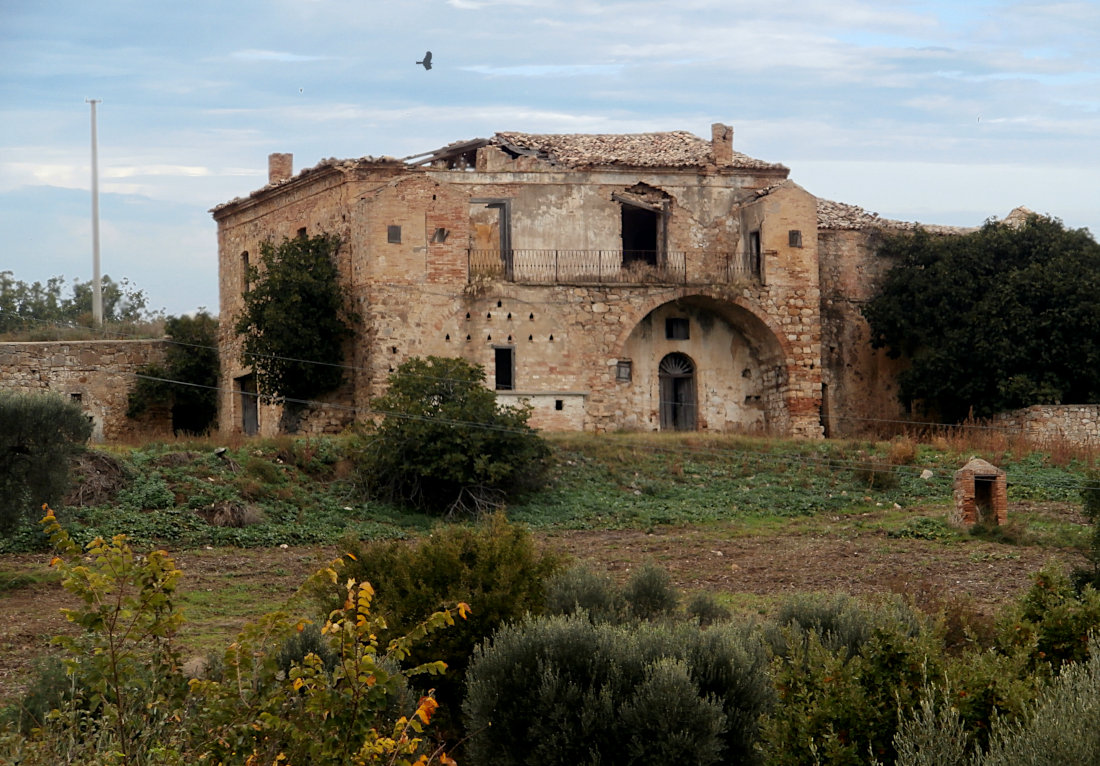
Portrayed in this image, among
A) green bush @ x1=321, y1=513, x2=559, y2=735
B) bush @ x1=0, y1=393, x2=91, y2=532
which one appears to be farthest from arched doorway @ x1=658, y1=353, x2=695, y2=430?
green bush @ x1=321, y1=513, x2=559, y2=735

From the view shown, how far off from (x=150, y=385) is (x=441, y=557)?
20579mm

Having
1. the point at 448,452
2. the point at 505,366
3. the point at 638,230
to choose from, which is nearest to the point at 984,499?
the point at 448,452

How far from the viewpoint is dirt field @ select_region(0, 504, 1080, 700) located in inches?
657

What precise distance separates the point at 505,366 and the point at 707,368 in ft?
16.9

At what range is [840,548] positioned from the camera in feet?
70.7

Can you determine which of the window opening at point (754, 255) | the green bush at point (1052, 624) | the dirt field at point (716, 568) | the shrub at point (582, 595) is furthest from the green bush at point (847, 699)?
the window opening at point (754, 255)

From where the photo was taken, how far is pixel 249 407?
33.7 meters

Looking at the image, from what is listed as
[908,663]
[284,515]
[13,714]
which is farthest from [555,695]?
[284,515]

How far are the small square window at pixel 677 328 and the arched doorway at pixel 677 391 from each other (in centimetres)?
42

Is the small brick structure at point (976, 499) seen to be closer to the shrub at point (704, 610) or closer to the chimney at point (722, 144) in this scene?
the shrub at point (704, 610)

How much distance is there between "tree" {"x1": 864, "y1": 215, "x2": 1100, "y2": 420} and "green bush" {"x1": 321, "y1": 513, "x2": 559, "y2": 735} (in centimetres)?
1923

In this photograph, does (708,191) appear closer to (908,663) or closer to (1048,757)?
(908,663)

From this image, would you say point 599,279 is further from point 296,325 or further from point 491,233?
point 296,325

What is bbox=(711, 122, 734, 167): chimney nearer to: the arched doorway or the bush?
the arched doorway
